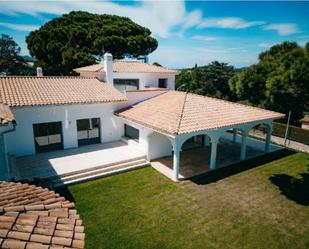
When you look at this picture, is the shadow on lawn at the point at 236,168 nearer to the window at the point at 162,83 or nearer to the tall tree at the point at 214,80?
the window at the point at 162,83

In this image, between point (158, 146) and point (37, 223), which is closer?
point (37, 223)

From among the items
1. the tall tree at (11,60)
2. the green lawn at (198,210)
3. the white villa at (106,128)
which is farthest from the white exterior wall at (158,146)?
the tall tree at (11,60)

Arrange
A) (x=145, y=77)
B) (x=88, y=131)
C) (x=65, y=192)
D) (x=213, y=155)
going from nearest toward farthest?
(x=65, y=192), (x=213, y=155), (x=88, y=131), (x=145, y=77)

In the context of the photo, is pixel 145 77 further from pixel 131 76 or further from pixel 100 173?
pixel 100 173

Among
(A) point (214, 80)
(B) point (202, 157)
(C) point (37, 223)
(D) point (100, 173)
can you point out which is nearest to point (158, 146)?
(B) point (202, 157)

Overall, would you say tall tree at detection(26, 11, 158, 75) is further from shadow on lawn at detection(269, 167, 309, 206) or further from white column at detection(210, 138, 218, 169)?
shadow on lawn at detection(269, 167, 309, 206)

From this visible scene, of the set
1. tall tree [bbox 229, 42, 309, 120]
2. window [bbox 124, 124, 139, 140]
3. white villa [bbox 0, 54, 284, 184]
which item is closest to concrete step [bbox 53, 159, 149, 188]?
white villa [bbox 0, 54, 284, 184]

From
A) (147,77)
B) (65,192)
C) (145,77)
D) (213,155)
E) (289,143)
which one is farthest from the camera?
(147,77)
